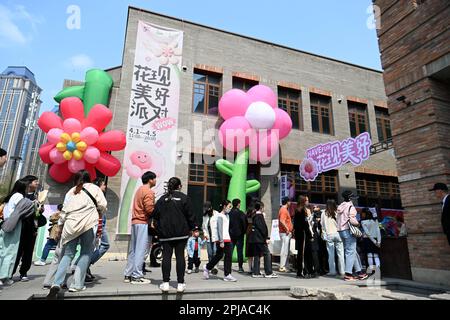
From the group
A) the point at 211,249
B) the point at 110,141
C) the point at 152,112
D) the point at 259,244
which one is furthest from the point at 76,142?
the point at 259,244

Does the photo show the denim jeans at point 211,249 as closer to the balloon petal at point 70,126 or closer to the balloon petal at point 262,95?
the balloon petal at point 70,126

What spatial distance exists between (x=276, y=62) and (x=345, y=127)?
4.83 metres

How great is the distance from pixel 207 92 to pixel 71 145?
6243 mm

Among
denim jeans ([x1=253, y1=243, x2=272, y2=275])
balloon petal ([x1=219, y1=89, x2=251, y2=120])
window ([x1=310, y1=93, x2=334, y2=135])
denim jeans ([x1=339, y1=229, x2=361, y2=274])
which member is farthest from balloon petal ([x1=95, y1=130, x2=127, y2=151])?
window ([x1=310, y1=93, x2=334, y2=135])

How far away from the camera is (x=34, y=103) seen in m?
63.5

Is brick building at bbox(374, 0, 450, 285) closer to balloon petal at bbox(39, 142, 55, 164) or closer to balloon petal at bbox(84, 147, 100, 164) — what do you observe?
balloon petal at bbox(84, 147, 100, 164)

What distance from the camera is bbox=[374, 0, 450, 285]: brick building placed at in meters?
5.51

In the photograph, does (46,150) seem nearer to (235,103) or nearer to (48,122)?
(48,122)

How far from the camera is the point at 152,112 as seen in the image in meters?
11.4

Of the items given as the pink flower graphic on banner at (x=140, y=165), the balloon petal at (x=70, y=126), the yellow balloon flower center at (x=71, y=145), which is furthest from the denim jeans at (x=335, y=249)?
the balloon petal at (x=70, y=126)

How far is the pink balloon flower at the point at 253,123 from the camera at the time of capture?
1026 centimetres

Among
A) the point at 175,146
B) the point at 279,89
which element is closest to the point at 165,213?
the point at 175,146

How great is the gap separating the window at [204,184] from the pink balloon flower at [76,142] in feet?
10.2

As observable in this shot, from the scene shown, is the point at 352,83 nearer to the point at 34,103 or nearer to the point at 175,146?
the point at 175,146
